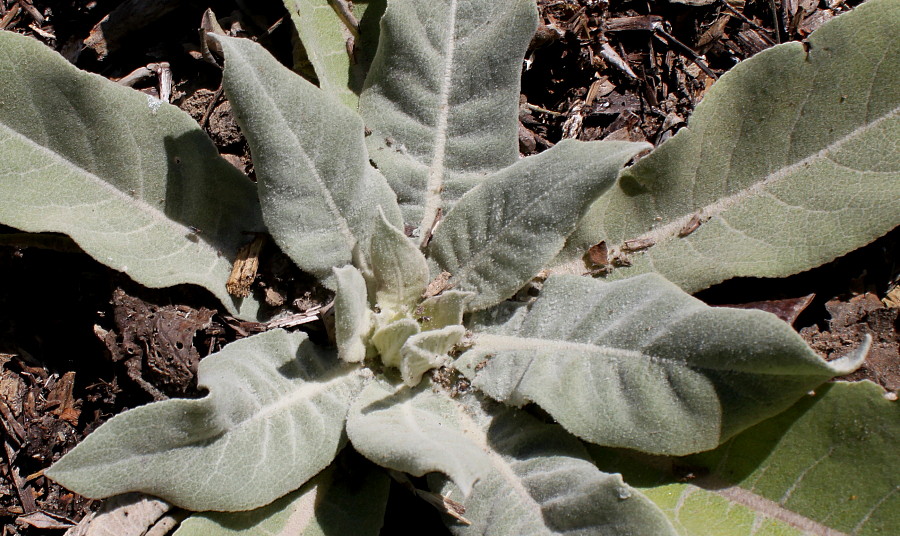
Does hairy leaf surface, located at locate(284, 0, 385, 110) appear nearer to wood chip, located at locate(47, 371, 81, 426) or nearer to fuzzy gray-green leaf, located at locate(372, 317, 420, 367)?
fuzzy gray-green leaf, located at locate(372, 317, 420, 367)

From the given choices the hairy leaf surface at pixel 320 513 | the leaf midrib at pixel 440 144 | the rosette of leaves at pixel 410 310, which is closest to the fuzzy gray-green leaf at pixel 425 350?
the rosette of leaves at pixel 410 310

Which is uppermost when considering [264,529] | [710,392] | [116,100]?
[116,100]

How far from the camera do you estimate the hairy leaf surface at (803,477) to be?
1779mm

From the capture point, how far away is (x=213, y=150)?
2.13m

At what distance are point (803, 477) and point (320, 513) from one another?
1314 mm

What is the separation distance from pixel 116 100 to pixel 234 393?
920 millimetres

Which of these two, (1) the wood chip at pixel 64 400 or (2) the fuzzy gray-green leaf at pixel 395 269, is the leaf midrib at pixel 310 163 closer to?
(2) the fuzzy gray-green leaf at pixel 395 269

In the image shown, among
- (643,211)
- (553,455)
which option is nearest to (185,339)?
(553,455)

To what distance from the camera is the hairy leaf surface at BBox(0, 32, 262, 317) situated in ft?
6.26

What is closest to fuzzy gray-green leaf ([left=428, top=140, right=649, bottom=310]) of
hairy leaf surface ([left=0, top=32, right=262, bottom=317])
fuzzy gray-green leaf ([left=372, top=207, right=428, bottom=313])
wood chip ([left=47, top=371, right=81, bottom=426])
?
fuzzy gray-green leaf ([left=372, top=207, right=428, bottom=313])

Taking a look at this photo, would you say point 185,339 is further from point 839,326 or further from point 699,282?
point 839,326

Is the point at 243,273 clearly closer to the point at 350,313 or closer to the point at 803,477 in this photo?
the point at 350,313

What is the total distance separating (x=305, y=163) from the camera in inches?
78.6

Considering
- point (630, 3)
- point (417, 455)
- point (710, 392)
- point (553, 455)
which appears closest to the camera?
point (417, 455)
